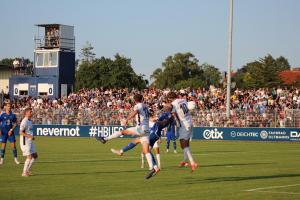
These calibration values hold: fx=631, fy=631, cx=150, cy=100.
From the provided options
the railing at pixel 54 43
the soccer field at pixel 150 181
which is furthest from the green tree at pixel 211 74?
the soccer field at pixel 150 181

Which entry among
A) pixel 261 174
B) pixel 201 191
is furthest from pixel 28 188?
pixel 261 174

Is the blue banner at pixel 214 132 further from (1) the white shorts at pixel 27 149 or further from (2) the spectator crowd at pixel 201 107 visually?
(1) the white shorts at pixel 27 149

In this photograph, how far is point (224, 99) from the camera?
169ft

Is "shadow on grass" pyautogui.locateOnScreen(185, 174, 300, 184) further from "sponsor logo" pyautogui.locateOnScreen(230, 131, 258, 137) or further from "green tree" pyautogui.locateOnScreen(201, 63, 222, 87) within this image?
"green tree" pyautogui.locateOnScreen(201, 63, 222, 87)

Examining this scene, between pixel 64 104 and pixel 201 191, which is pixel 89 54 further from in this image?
pixel 201 191

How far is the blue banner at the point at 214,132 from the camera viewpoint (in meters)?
44.4

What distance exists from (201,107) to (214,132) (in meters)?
2.45

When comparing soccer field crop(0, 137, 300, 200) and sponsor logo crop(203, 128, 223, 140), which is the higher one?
sponsor logo crop(203, 128, 223, 140)

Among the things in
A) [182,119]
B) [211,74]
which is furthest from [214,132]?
[211,74]

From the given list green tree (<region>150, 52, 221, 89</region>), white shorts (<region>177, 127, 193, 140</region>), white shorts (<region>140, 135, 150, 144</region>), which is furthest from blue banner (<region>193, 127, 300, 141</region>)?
green tree (<region>150, 52, 221, 89</region>)

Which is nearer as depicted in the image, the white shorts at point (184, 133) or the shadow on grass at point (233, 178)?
the shadow on grass at point (233, 178)

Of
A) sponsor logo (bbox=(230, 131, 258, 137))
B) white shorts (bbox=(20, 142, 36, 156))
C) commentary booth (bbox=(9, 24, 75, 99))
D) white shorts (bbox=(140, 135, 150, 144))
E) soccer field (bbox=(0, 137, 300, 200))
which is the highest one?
commentary booth (bbox=(9, 24, 75, 99))

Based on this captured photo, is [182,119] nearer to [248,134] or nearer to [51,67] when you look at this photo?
[248,134]

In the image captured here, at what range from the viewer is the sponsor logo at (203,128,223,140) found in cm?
4728
